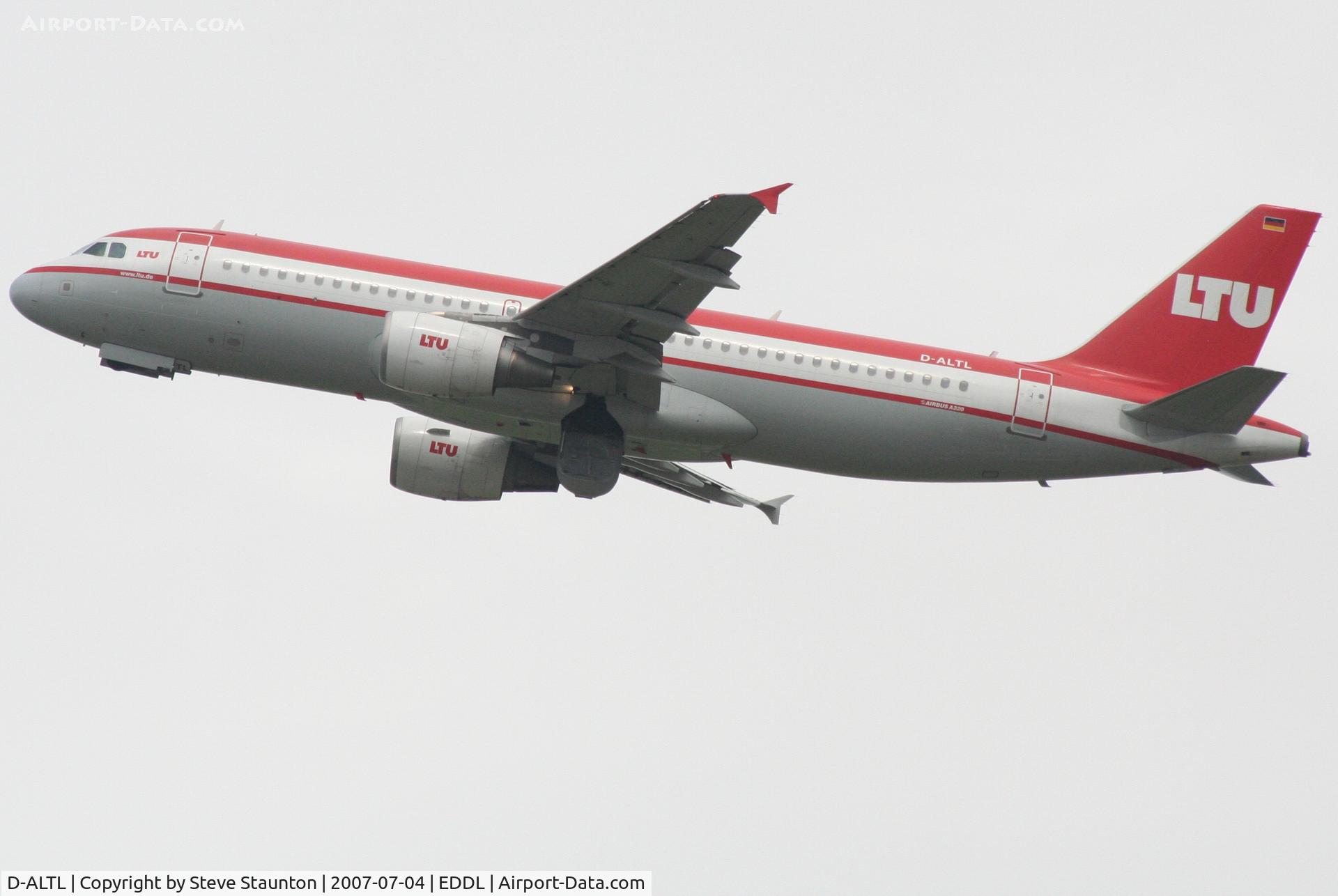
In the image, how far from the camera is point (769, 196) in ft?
100

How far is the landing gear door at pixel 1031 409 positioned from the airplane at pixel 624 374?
0.16 feet

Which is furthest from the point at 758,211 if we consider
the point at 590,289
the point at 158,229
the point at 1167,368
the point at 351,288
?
the point at 158,229

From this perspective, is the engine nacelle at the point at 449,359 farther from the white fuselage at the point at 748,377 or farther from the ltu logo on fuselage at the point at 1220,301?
the ltu logo on fuselage at the point at 1220,301

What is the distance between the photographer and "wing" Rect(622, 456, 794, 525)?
137 ft

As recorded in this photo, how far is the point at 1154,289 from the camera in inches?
1566

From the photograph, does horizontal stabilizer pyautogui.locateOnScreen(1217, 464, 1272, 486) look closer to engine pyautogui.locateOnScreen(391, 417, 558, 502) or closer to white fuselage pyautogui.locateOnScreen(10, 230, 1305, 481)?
white fuselage pyautogui.locateOnScreen(10, 230, 1305, 481)

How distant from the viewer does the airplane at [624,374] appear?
3559cm

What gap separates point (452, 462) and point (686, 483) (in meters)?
6.11

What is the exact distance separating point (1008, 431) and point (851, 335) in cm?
420

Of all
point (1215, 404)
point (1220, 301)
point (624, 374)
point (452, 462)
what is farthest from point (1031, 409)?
point (452, 462)

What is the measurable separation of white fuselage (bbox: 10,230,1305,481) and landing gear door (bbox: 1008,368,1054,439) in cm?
3

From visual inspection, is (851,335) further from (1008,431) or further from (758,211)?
(758,211)

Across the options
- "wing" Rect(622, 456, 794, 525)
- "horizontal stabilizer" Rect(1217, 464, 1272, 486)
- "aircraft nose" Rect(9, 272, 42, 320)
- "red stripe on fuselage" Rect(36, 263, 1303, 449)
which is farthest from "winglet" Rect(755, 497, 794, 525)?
"aircraft nose" Rect(9, 272, 42, 320)

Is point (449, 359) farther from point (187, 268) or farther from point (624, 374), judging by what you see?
point (187, 268)
